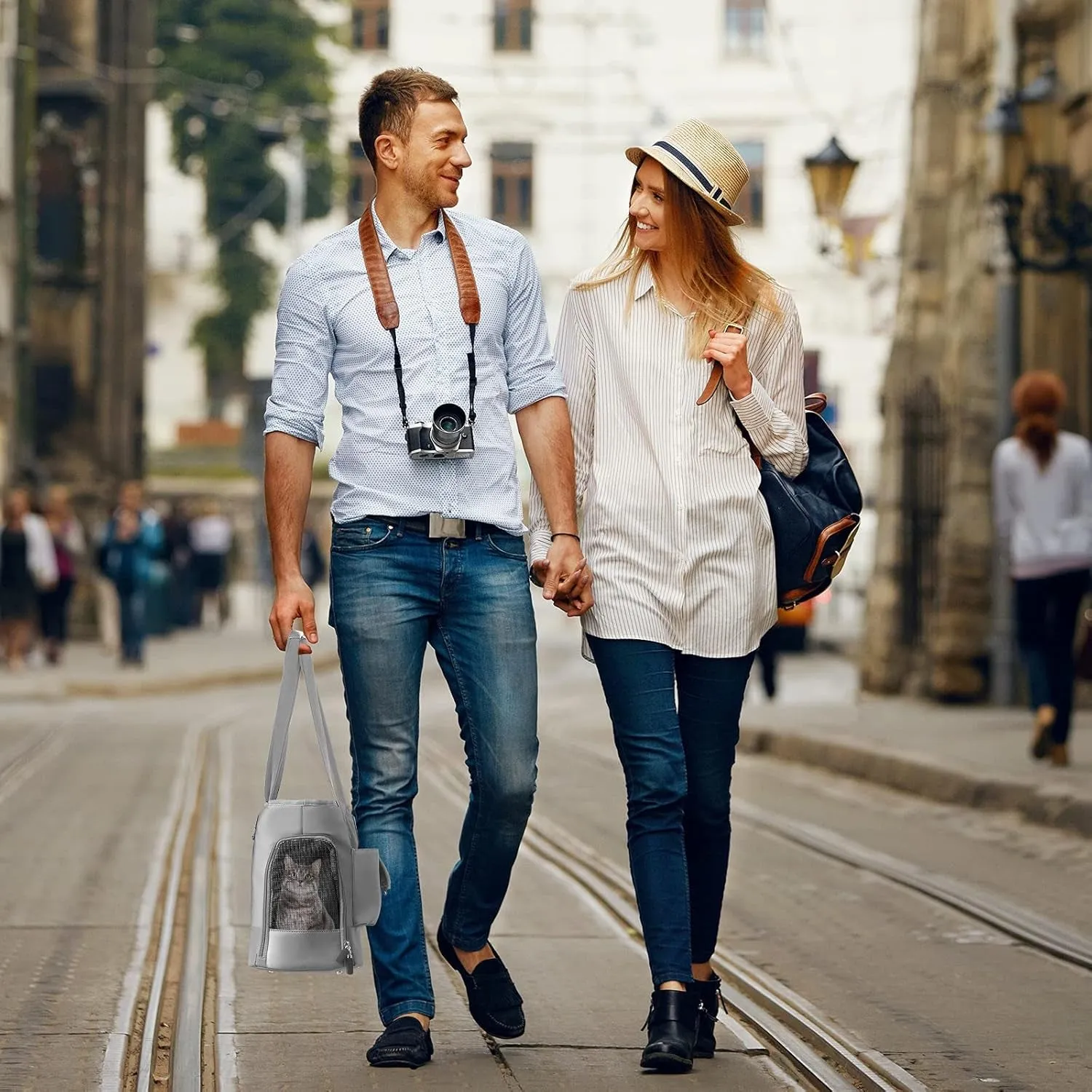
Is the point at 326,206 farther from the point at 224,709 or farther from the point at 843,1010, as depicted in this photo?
the point at 843,1010

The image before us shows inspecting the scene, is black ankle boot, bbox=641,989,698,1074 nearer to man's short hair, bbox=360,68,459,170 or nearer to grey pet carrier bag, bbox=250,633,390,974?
grey pet carrier bag, bbox=250,633,390,974

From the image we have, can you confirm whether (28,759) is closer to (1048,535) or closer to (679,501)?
(1048,535)

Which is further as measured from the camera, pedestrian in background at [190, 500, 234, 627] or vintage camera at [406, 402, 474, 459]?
pedestrian in background at [190, 500, 234, 627]

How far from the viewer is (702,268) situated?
502 centimetres

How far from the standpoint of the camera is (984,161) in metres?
17.7

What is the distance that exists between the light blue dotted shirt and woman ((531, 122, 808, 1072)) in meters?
0.18

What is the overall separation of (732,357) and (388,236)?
717mm

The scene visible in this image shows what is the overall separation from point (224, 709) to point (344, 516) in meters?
14.2

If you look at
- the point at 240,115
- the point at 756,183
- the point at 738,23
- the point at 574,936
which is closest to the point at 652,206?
the point at 574,936

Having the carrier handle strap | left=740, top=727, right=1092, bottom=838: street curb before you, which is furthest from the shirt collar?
left=740, top=727, right=1092, bottom=838: street curb

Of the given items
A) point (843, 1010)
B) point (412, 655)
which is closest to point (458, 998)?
point (843, 1010)

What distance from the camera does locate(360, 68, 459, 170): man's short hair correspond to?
486cm

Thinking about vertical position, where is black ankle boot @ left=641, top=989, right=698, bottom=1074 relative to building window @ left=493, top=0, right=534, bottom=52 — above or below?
below

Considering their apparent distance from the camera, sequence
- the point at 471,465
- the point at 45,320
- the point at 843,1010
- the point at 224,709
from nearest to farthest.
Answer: the point at 471,465 → the point at 843,1010 → the point at 224,709 → the point at 45,320
